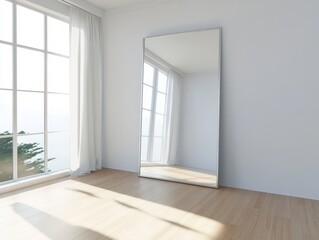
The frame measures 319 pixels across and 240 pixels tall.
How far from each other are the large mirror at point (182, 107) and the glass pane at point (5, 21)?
1.82 m

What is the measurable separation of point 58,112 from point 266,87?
3.06 meters

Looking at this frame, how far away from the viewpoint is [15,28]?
311cm

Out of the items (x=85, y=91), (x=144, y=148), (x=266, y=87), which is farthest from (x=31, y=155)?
(x=266, y=87)

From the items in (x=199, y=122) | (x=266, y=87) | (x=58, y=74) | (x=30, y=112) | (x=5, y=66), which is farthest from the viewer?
(x=58, y=74)

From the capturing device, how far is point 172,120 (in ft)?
11.7

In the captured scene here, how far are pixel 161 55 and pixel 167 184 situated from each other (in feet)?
6.18

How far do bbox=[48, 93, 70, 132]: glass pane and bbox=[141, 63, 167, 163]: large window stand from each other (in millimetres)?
1276

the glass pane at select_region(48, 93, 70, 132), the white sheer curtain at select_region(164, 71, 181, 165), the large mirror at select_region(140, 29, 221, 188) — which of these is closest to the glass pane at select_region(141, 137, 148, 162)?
the large mirror at select_region(140, 29, 221, 188)

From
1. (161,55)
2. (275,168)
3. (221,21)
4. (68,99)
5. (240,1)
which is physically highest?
(240,1)

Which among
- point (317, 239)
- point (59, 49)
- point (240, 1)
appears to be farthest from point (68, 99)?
point (317, 239)

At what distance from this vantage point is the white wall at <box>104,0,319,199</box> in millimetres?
2871

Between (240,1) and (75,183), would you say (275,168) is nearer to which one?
(240,1)

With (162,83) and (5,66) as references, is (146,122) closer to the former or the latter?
(162,83)

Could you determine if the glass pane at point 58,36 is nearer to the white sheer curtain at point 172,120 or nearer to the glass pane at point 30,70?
the glass pane at point 30,70
